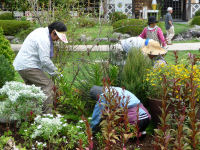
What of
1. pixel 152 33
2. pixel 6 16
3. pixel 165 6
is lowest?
pixel 152 33

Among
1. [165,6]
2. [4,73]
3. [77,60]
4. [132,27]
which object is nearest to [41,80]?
[4,73]

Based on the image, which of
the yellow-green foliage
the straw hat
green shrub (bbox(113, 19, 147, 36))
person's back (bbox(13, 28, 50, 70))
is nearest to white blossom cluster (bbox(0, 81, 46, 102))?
person's back (bbox(13, 28, 50, 70))

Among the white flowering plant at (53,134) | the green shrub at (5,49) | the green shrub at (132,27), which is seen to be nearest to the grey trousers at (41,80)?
the white flowering plant at (53,134)

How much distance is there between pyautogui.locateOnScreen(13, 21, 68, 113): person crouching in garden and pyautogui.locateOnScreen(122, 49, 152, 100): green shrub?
3.50ft

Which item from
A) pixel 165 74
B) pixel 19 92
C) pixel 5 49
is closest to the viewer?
pixel 19 92

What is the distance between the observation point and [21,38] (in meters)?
16.6

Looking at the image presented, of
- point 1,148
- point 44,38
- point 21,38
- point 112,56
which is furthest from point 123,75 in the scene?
point 21,38

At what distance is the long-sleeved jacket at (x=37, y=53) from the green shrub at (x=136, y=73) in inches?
44.3

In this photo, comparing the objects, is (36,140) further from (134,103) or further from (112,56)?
(112,56)

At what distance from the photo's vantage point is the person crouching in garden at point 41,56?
5.16 metres

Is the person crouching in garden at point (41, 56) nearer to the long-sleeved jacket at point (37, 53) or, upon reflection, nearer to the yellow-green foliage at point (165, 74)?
the long-sleeved jacket at point (37, 53)

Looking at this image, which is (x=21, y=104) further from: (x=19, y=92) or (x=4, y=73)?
(x=4, y=73)

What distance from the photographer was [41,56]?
5137 mm

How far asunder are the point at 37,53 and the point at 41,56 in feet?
0.75
